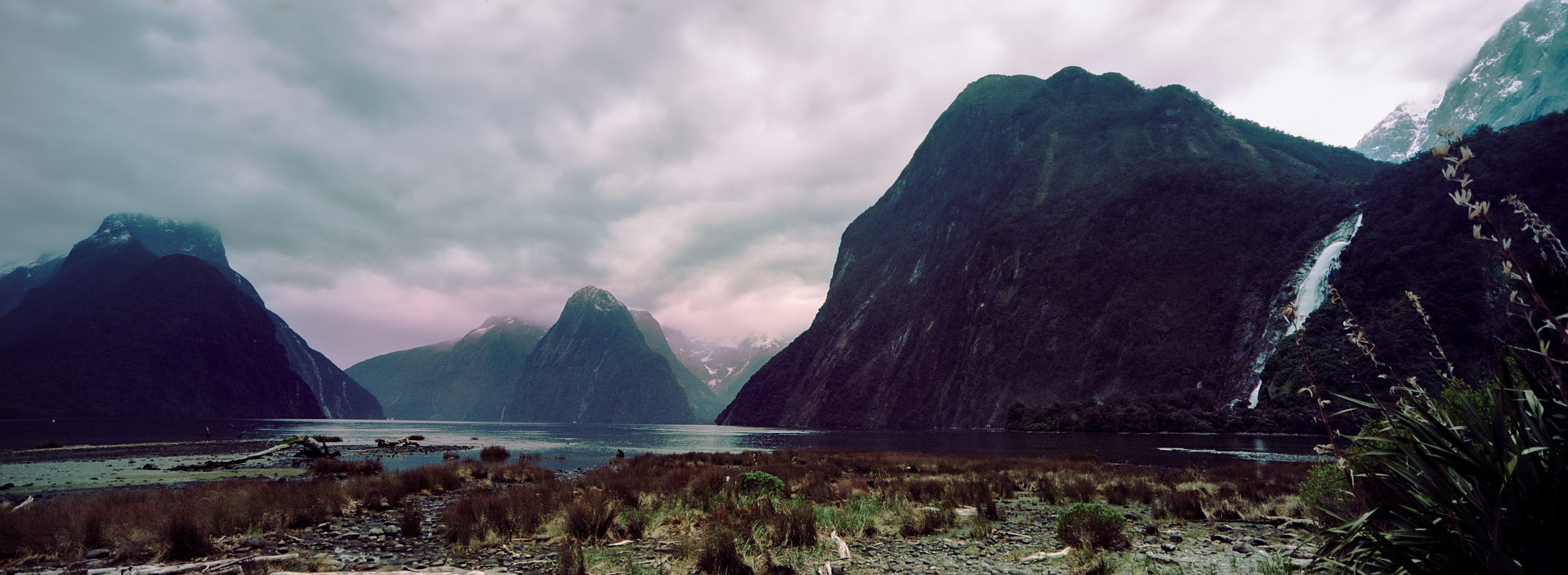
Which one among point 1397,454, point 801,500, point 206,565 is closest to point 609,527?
point 801,500

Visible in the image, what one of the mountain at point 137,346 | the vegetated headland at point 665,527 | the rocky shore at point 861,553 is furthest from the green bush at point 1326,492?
the mountain at point 137,346

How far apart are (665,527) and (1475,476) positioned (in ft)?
40.8

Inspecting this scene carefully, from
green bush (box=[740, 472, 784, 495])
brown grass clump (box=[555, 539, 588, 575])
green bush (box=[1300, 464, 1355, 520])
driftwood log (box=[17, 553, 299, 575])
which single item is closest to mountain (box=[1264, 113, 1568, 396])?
green bush (box=[1300, 464, 1355, 520])

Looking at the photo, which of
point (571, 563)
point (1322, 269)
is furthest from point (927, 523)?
point (1322, 269)

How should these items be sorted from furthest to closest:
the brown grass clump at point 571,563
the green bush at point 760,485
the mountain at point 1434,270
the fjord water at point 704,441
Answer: the mountain at point 1434,270 < the fjord water at point 704,441 < the green bush at point 760,485 < the brown grass clump at point 571,563

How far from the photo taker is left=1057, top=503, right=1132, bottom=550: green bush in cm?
1138

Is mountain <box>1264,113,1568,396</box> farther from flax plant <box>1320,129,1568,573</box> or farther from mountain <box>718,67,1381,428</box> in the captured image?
flax plant <box>1320,129,1568,573</box>

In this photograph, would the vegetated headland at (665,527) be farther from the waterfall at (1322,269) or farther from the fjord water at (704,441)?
the waterfall at (1322,269)

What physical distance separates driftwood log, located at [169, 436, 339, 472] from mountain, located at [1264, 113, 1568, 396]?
95265mm

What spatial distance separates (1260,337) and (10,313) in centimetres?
29795

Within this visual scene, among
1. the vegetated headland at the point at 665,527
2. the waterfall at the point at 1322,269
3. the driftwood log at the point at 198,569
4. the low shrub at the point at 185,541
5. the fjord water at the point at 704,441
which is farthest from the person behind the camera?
the waterfall at the point at 1322,269

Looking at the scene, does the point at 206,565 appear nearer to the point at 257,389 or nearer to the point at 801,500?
the point at 801,500

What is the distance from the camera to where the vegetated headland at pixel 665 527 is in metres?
9.87

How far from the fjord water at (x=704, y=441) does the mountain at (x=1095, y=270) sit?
25530 millimetres
